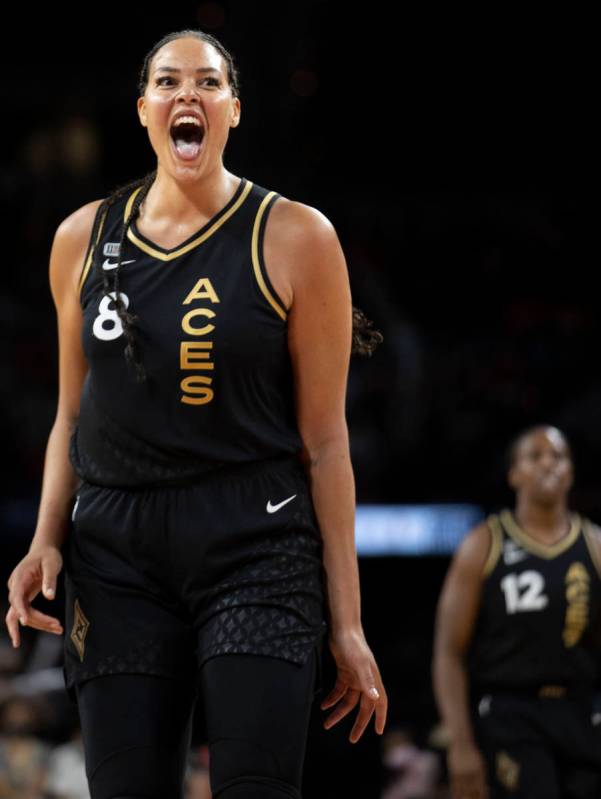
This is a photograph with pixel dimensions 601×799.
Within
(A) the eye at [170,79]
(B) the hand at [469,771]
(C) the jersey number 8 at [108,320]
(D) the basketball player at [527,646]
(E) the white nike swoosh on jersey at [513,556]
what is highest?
(A) the eye at [170,79]

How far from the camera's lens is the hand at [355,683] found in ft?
9.94

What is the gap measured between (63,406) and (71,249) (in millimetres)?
358

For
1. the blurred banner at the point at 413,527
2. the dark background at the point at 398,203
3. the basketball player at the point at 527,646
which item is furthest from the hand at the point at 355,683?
the blurred banner at the point at 413,527

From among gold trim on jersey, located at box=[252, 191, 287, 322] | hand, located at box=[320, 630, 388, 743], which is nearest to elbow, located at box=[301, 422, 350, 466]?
gold trim on jersey, located at box=[252, 191, 287, 322]

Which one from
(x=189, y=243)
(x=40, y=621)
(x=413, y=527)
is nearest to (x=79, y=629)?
(x=40, y=621)

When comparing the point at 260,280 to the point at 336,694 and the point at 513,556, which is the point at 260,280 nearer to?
the point at 336,694

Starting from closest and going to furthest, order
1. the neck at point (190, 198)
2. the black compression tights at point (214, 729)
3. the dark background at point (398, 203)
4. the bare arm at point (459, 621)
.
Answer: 1. the black compression tights at point (214, 729)
2. the neck at point (190, 198)
3. the bare arm at point (459, 621)
4. the dark background at point (398, 203)

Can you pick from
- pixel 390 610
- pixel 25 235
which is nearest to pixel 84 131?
pixel 25 235

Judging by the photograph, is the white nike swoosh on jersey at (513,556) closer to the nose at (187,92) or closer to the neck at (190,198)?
the neck at (190,198)

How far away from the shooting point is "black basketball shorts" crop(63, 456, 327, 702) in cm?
292

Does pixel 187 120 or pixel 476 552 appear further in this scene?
pixel 476 552

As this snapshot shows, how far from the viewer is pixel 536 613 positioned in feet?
20.4

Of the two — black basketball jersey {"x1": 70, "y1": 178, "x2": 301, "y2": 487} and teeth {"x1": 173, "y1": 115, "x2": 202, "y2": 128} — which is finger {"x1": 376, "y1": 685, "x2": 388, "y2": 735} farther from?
teeth {"x1": 173, "y1": 115, "x2": 202, "y2": 128}

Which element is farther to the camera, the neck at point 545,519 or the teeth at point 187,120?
the neck at point 545,519
